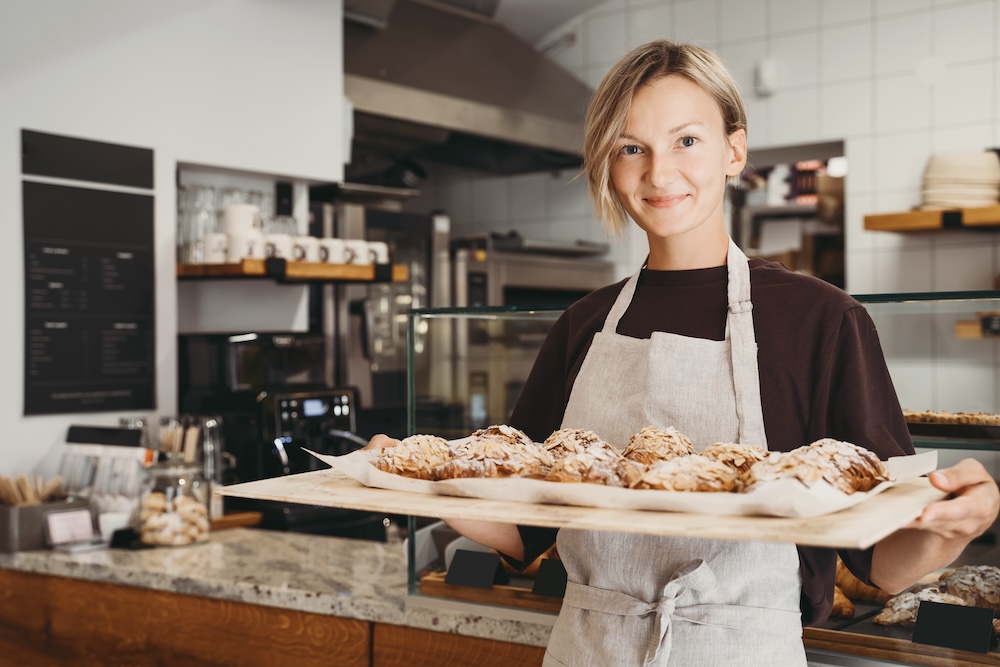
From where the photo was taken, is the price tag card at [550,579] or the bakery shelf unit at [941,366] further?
the price tag card at [550,579]

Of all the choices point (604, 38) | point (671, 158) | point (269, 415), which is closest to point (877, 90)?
point (604, 38)

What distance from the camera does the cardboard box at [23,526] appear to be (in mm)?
2379

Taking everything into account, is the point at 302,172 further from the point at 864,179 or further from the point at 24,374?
the point at 864,179

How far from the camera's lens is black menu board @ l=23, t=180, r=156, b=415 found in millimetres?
2773

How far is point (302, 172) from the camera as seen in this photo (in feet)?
11.5

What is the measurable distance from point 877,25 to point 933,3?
0.23 m

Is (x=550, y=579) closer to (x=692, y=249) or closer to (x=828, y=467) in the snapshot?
(x=692, y=249)

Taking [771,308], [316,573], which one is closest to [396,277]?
[316,573]

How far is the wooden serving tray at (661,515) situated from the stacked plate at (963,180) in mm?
3082

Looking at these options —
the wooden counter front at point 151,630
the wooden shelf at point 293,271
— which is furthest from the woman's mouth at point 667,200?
the wooden shelf at point 293,271

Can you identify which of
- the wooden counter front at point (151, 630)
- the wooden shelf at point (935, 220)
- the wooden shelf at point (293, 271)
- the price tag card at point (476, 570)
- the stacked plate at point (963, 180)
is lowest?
the wooden counter front at point (151, 630)

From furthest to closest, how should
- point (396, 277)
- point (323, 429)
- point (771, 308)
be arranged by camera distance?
1. point (396, 277)
2. point (323, 429)
3. point (771, 308)

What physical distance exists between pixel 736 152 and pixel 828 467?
0.50 meters

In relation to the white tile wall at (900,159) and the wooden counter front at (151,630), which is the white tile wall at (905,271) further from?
the wooden counter front at (151,630)
